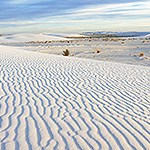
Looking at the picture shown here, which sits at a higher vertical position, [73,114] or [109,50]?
[73,114]

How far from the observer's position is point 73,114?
5.66m

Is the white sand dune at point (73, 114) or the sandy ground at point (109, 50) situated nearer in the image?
the white sand dune at point (73, 114)

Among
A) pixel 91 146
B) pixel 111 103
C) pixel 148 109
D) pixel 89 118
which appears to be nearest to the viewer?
pixel 91 146

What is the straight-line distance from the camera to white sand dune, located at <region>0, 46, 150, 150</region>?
4.30 meters

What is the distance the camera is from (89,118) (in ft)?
17.8

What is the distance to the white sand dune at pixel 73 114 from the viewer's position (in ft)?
14.1

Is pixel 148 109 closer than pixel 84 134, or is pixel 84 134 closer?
pixel 84 134

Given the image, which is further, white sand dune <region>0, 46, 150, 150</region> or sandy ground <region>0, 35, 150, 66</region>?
sandy ground <region>0, 35, 150, 66</region>

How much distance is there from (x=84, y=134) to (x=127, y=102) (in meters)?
2.52

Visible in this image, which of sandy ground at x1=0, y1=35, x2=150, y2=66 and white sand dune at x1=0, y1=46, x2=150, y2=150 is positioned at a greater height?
white sand dune at x1=0, y1=46, x2=150, y2=150

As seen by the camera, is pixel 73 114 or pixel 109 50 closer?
pixel 73 114

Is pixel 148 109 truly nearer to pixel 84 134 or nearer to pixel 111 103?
pixel 111 103

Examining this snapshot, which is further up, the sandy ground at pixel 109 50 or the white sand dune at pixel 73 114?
the white sand dune at pixel 73 114

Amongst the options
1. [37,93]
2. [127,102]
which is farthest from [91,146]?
[37,93]
